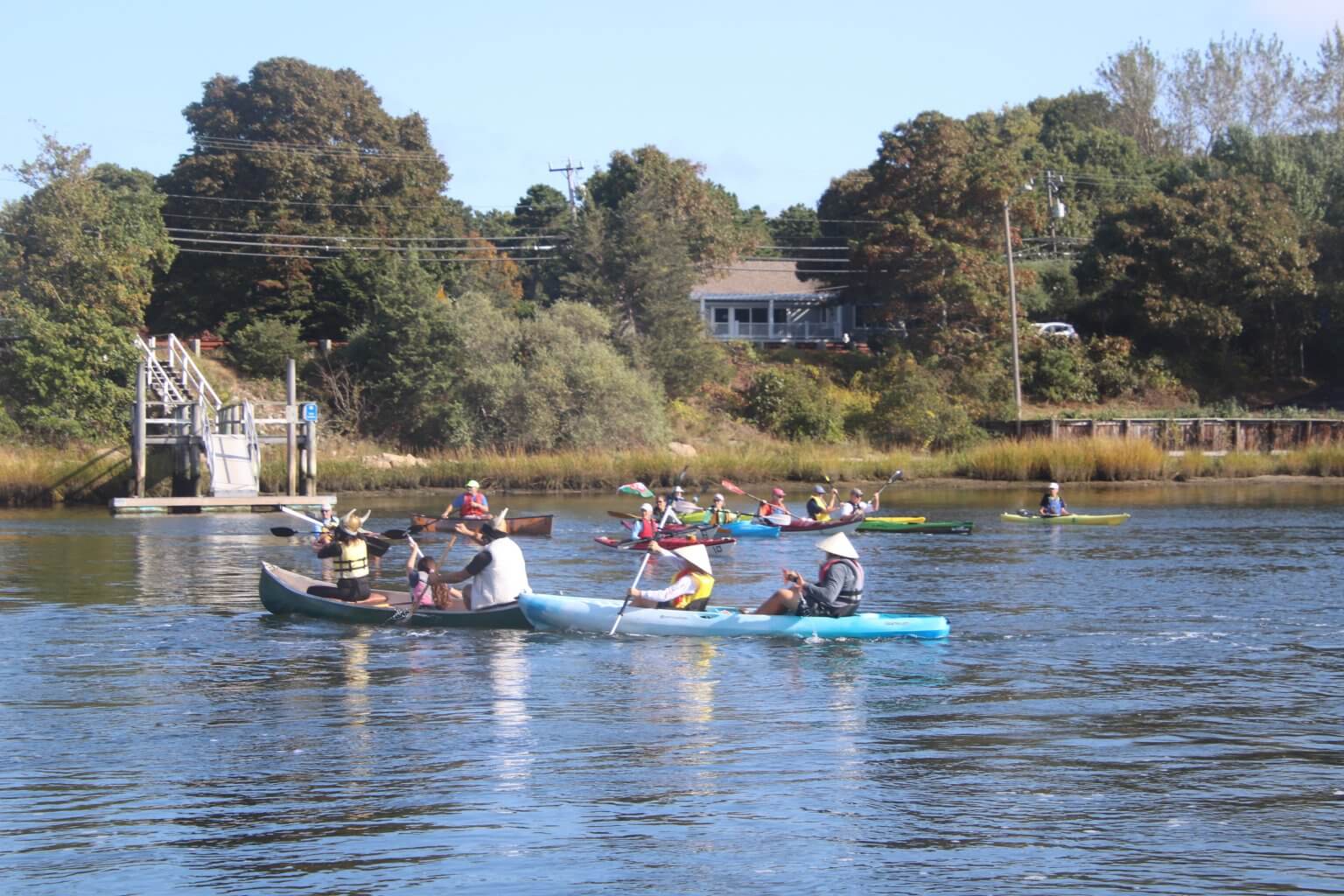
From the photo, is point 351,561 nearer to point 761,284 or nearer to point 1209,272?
point 1209,272

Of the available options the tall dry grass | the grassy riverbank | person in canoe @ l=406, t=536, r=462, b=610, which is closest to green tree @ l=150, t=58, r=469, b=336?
the grassy riverbank

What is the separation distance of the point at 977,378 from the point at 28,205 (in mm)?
36357

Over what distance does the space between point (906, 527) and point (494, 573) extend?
54.2ft

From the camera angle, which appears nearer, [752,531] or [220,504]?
[752,531]

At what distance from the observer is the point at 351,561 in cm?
2012

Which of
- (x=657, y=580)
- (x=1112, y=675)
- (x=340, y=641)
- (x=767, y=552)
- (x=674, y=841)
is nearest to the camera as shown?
(x=674, y=841)

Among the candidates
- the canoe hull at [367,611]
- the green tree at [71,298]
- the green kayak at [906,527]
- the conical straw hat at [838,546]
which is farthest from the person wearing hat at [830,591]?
the green tree at [71,298]

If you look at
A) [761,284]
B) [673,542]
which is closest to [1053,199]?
[761,284]

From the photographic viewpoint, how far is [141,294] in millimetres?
53812

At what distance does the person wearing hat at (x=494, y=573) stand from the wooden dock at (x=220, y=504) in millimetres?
21470

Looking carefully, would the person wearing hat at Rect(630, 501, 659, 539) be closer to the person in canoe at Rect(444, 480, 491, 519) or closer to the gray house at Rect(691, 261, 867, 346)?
the person in canoe at Rect(444, 480, 491, 519)

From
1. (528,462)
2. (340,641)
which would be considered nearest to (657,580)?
(340,641)

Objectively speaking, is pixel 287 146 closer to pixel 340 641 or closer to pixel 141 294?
pixel 141 294

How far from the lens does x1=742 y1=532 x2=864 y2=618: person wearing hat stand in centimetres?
1784
